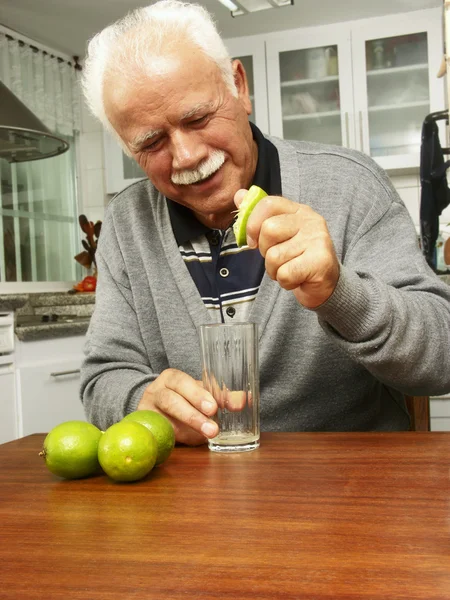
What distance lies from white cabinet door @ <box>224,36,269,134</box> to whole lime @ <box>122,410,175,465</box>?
3399 millimetres

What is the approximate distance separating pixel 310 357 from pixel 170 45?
54 centimetres

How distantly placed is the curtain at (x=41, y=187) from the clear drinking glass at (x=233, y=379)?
2.99 m

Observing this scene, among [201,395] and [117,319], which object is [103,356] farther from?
[201,395]

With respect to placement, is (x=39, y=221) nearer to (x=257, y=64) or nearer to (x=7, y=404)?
(x=257, y=64)

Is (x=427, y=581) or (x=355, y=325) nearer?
(x=427, y=581)

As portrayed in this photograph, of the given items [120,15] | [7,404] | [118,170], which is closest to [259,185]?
[7,404]

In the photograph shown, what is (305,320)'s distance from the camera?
1195 mm

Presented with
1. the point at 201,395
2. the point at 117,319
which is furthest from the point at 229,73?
the point at 201,395

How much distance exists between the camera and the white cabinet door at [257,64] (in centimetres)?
401

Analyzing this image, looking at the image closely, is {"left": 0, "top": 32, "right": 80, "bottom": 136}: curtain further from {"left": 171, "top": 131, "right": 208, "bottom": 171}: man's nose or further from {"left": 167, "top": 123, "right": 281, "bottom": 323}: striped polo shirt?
{"left": 171, "top": 131, "right": 208, "bottom": 171}: man's nose

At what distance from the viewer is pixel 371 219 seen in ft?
3.77

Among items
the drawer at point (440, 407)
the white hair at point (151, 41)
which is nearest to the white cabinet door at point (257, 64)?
the drawer at point (440, 407)

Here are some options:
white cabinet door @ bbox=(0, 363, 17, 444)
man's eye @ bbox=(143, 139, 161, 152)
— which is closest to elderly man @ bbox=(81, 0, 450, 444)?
man's eye @ bbox=(143, 139, 161, 152)

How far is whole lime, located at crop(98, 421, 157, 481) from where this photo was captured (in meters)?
0.72
